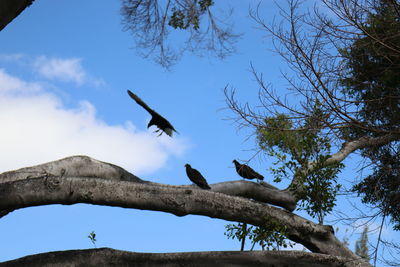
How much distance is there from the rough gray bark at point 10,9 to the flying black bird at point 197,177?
3977 mm

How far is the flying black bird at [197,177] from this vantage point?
861 centimetres

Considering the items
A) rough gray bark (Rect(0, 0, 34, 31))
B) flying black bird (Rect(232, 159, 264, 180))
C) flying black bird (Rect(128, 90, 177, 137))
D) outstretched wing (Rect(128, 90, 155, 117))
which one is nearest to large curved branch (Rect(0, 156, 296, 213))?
flying black bird (Rect(232, 159, 264, 180))

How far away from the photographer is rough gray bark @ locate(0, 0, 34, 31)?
7.96m

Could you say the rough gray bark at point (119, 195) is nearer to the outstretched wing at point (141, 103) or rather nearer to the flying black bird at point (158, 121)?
the flying black bird at point (158, 121)

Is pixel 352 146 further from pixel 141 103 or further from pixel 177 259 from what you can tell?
pixel 141 103

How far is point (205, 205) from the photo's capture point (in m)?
7.99

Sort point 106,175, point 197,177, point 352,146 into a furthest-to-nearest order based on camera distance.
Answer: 1. point 352,146
2. point 197,177
3. point 106,175

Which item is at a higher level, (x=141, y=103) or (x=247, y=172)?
(x=141, y=103)

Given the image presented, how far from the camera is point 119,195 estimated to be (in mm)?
7547

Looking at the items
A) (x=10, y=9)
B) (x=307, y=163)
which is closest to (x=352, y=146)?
(x=307, y=163)

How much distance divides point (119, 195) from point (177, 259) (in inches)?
62.3

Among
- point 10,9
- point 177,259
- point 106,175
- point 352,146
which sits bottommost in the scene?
point 177,259

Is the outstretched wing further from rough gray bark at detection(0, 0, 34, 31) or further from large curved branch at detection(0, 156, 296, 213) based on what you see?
rough gray bark at detection(0, 0, 34, 31)

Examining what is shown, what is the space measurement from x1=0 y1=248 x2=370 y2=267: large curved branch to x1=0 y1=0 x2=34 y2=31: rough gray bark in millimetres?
3990
